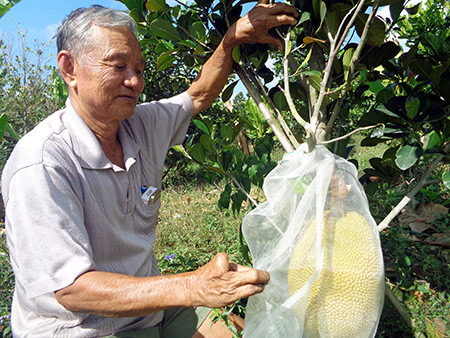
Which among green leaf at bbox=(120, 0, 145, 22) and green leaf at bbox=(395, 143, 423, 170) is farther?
green leaf at bbox=(120, 0, 145, 22)

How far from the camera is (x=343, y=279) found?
0.87m

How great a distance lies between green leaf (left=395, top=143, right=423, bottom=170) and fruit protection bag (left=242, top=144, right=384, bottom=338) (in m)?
0.15

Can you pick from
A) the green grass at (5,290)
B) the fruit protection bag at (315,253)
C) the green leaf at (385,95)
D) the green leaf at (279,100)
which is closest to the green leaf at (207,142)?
the green leaf at (279,100)

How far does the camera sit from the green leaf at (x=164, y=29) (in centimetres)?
123

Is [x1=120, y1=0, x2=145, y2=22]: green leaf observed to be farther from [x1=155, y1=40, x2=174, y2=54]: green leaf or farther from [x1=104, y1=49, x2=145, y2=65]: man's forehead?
[x1=104, y1=49, x2=145, y2=65]: man's forehead

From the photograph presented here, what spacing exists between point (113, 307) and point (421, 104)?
101 cm

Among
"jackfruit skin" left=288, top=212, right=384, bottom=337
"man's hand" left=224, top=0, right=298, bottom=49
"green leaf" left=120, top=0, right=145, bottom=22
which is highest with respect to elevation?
"green leaf" left=120, top=0, right=145, bottom=22

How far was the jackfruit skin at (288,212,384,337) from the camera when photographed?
876 millimetres

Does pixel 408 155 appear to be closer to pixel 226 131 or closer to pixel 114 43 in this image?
pixel 226 131

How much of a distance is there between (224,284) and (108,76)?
0.71m

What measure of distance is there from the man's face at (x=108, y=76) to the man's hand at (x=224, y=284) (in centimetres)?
61

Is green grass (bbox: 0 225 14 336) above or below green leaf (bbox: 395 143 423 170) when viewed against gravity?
above

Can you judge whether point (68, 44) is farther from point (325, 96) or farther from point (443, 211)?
point (443, 211)

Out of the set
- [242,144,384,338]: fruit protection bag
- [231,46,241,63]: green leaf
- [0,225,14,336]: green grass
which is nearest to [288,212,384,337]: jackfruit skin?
[242,144,384,338]: fruit protection bag
